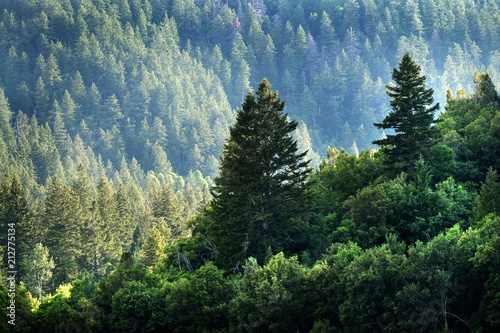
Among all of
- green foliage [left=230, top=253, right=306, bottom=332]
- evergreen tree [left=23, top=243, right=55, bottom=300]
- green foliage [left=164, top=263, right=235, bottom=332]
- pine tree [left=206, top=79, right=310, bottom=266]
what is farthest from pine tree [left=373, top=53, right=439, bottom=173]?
evergreen tree [left=23, top=243, right=55, bottom=300]

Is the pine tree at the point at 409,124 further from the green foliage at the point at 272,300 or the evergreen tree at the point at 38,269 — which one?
the evergreen tree at the point at 38,269

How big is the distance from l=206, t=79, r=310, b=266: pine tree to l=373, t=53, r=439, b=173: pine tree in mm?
9625

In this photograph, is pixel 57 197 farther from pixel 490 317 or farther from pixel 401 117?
pixel 490 317

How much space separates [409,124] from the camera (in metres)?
78.1

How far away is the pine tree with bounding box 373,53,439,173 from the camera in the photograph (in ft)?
256

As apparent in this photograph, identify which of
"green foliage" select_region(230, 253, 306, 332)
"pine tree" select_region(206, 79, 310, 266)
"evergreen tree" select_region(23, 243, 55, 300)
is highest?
"evergreen tree" select_region(23, 243, 55, 300)

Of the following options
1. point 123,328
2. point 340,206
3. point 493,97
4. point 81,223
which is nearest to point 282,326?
point 123,328

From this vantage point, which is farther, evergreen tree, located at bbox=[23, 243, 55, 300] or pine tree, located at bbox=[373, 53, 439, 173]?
evergreen tree, located at bbox=[23, 243, 55, 300]

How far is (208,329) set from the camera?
2557 inches

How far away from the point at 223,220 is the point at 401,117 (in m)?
19.9

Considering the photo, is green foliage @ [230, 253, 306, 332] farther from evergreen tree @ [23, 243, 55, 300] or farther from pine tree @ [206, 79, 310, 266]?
evergreen tree @ [23, 243, 55, 300]

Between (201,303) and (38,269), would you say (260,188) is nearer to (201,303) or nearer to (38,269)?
(201,303)

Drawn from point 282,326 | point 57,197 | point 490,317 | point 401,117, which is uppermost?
point 57,197

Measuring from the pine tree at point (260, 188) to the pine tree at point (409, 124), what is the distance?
9.63 meters
